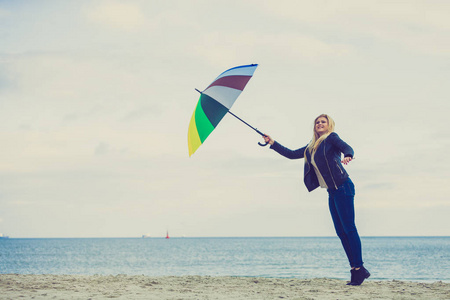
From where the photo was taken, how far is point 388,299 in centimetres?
636

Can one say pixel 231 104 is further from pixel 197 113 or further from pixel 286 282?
pixel 286 282

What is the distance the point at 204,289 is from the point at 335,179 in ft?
9.40

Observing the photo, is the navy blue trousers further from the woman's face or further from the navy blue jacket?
the woman's face

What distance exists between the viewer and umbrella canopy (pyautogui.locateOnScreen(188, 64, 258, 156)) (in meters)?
7.27

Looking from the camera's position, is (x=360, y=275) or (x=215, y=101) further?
(x=215, y=101)

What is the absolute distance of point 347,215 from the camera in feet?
22.3

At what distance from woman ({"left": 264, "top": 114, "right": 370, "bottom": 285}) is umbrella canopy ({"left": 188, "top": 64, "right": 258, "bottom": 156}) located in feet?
4.69

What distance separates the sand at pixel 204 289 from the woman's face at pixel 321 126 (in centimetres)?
251

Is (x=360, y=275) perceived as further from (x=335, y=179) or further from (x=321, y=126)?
(x=321, y=126)

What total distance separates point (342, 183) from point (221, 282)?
332 centimetres

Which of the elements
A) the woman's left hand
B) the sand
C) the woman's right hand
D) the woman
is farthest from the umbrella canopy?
the sand

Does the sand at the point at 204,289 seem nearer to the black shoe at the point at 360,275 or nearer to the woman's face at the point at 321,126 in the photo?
the black shoe at the point at 360,275

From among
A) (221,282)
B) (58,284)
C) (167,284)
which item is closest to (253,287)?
(221,282)

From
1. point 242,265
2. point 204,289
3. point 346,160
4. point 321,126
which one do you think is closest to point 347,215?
point 346,160
